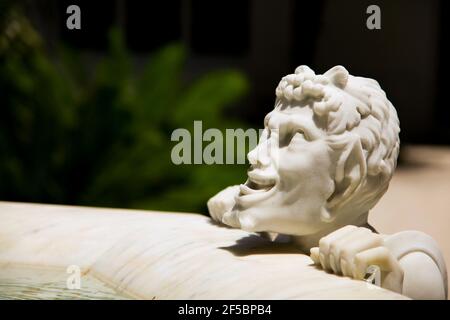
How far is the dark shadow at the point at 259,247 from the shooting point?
10.6 feet

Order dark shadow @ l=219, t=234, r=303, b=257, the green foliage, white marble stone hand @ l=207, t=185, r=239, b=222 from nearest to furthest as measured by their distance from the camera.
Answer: dark shadow @ l=219, t=234, r=303, b=257
white marble stone hand @ l=207, t=185, r=239, b=222
the green foliage

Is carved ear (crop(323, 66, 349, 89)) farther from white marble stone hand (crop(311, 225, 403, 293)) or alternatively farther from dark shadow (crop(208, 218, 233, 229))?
dark shadow (crop(208, 218, 233, 229))

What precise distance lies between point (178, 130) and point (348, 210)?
500cm

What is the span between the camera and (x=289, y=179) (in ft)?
10.1

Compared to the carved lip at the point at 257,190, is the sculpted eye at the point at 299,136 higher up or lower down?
higher up

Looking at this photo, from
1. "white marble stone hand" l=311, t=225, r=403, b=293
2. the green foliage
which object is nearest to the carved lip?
"white marble stone hand" l=311, t=225, r=403, b=293

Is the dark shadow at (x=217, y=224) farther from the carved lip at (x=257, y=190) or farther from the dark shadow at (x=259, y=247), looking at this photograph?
the carved lip at (x=257, y=190)

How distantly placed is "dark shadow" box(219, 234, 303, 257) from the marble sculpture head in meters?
0.11

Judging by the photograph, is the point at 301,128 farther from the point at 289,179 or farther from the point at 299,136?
the point at 289,179

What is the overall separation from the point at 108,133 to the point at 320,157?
5.13m

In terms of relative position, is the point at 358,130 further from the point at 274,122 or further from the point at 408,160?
the point at 408,160

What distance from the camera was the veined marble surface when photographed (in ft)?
9.24

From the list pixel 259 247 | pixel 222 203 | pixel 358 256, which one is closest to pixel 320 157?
pixel 358 256

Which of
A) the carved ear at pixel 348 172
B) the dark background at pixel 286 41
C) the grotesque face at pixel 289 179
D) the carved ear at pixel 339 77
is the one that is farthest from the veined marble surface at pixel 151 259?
the dark background at pixel 286 41
